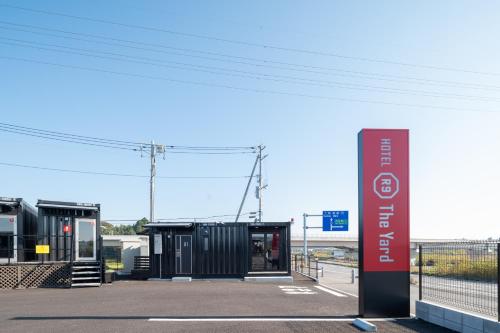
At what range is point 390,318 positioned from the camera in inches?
445

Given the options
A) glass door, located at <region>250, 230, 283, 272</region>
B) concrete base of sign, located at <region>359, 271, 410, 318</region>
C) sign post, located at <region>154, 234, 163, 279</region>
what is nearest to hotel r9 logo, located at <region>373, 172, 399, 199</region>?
concrete base of sign, located at <region>359, 271, 410, 318</region>

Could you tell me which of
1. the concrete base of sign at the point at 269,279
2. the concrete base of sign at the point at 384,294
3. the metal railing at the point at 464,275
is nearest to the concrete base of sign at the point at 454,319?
the metal railing at the point at 464,275

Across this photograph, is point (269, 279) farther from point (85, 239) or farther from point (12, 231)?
point (12, 231)

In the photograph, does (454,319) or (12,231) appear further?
(12,231)

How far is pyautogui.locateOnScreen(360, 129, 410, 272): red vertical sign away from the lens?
453 inches

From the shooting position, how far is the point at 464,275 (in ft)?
31.1

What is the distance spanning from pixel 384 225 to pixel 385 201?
0.55 m

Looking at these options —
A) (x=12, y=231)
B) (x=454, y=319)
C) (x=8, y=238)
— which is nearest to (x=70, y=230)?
(x=12, y=231)

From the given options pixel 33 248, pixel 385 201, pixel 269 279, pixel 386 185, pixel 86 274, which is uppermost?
pixel 386 185

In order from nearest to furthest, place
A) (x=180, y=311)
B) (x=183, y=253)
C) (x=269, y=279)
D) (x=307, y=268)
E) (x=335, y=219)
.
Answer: (x=180, y=311) → (x=269, y=279) → (x=183, y=253) → (x=307, y=268) → (x=335, y=219)

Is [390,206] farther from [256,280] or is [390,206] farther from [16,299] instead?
[256,280]

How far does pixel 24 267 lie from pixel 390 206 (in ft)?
46.8

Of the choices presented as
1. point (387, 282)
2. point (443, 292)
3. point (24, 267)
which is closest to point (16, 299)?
point (24, 267)

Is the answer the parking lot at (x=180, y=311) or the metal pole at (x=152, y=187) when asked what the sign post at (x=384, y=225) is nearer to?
the parking lot at (x=180, y=311)
